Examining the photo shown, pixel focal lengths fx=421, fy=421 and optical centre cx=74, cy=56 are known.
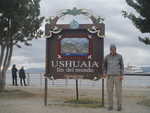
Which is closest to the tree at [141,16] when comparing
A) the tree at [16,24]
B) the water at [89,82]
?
the tree at [16,24]

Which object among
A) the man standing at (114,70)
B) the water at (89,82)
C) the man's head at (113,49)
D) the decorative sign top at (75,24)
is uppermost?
the decorative sign top at (75,24)

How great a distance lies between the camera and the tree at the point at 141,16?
16278mm

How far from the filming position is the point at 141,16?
1692 centimetres

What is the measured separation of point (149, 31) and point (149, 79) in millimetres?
16878

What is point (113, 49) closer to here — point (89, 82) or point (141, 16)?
point (141, 16)

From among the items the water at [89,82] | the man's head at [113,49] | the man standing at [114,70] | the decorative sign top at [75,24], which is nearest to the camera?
the man's head at [113,49]

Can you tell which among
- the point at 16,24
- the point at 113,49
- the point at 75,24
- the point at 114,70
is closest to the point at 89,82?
the point at 16,24

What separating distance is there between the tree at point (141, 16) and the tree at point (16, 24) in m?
4.75

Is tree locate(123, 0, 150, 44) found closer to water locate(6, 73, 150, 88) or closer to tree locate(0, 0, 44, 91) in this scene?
tree locate(0, 0, 44, 91)

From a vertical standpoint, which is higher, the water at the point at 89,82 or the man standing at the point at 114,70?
the man standing at the point at 114,70

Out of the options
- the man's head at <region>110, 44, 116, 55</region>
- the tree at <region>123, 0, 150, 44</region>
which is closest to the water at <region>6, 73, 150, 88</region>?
the tree at <region>123, 0, 150, 44</region>

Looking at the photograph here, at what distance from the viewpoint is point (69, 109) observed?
12.9m

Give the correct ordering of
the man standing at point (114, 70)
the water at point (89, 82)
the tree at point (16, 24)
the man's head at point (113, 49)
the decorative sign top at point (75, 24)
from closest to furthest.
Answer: the man's head at point (113, 49) → the man standing at point (114, 70) → the decorative sign top at point (75, 24) → the tree at point (16, 24) → the water at point (89, 82)

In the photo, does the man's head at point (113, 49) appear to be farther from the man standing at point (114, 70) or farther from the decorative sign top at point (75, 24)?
the decorative sign top at point (75, 24)
